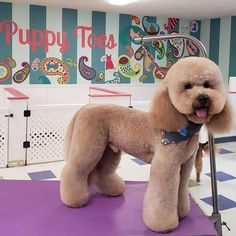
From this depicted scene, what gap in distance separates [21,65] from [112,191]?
4.03 metres

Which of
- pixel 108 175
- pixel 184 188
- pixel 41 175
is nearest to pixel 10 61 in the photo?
pixel 41 175

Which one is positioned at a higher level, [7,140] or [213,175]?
[213,175]

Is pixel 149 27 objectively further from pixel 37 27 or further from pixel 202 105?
pixel 202 105

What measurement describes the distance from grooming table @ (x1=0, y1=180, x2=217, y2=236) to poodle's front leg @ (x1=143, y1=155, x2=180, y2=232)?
4 centimetres

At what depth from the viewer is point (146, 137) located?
1.18 metres

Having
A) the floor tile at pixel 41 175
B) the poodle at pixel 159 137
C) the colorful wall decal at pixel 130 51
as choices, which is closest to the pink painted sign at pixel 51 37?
the colorful wall decal at pixel 130 51

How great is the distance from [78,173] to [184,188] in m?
0.39

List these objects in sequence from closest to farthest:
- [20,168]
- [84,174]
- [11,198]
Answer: [84,174]
[11,198]
[20,168]

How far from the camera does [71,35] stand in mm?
5332

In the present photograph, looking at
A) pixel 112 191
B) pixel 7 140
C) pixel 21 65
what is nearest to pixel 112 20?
pixel 21 65

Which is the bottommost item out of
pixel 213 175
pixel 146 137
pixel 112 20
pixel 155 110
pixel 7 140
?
pixel 7 140

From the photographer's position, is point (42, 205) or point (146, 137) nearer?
point (146, 137)

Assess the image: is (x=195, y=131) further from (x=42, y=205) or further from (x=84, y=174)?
(x=42, y=205)

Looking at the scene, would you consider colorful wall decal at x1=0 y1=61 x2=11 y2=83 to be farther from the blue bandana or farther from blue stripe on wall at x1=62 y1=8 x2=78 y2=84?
the blue bandana
